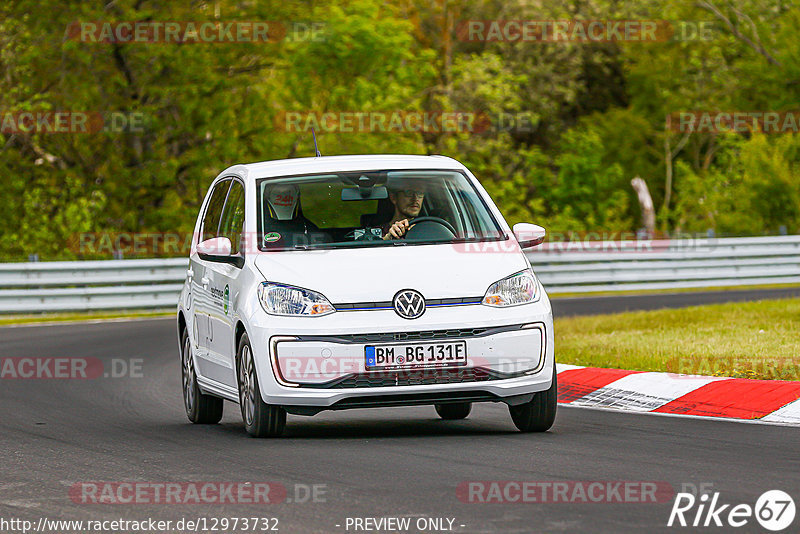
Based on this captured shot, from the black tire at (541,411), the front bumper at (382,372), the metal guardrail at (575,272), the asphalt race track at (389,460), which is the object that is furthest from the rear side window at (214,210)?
the metal guardrail at (575,272)

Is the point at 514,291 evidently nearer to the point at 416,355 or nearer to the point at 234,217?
the point at 416,355

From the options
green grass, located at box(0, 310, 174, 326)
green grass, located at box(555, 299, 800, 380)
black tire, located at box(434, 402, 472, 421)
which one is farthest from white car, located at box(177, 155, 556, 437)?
green grass, located at box(0, 310, 174, 326)

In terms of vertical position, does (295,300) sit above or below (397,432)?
above

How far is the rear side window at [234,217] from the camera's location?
10.3 metres

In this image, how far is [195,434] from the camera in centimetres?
1023

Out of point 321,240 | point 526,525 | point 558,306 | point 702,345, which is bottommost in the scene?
point 558,306

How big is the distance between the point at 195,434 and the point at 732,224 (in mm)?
26811

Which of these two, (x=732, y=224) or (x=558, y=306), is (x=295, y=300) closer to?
(x=558, y=306)

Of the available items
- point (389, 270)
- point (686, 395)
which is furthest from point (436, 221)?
point (686, 395)

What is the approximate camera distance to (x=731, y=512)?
639 cm

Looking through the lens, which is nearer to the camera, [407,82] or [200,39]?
[200,39]

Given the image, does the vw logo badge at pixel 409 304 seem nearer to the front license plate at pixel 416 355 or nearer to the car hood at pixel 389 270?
the car hood at pixel 389 270

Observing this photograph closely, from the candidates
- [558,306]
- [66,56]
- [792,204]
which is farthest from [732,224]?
[66,56]

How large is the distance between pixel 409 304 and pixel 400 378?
0.44 m
